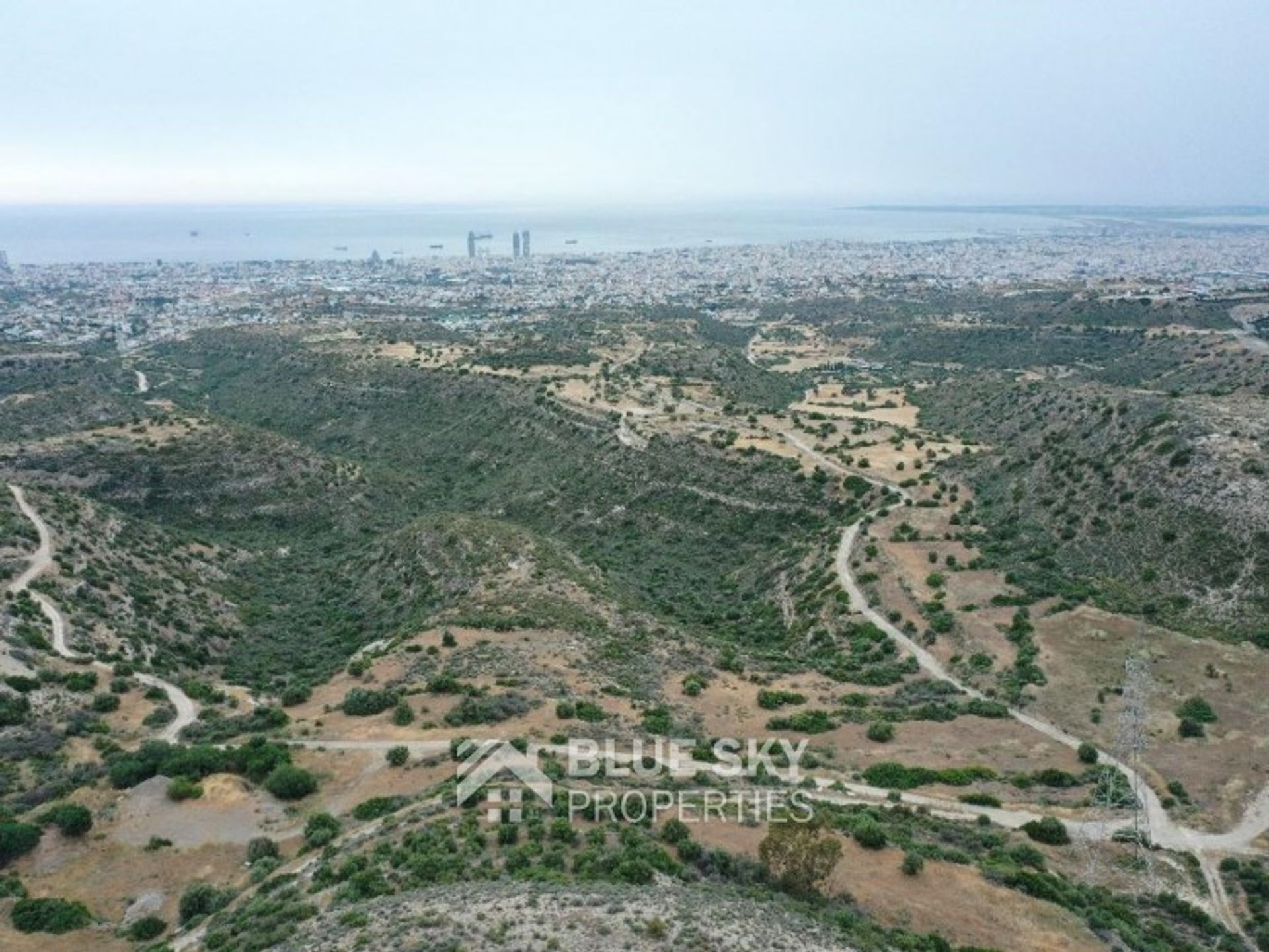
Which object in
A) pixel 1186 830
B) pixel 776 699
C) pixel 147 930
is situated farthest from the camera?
pixel 776 699

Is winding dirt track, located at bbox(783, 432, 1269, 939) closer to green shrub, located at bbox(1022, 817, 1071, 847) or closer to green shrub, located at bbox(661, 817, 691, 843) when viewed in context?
green shrub, located at bbox(1022, 817, 1071, 847)

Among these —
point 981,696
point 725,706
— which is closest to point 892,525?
point 981,696

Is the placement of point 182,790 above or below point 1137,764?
below

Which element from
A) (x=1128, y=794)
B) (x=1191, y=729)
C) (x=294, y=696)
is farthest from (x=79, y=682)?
(x=1191, y=729)

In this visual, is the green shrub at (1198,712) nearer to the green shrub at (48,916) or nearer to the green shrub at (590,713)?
the green shrub at (590,713)

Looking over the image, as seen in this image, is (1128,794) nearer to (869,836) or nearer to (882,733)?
(882,733)

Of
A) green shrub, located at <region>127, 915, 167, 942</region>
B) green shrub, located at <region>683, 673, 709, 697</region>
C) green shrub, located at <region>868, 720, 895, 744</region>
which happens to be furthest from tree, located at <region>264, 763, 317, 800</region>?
green shrub, located at <region>868, 720, 895, 744</region>
